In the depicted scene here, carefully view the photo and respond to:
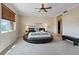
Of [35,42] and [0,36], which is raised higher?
[0,36]

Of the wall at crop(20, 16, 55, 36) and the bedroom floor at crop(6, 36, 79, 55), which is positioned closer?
the bedroom floor at crop(6, 36, 79, 55)

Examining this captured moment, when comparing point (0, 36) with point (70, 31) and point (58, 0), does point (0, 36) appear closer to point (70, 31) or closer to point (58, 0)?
point (58, 0)

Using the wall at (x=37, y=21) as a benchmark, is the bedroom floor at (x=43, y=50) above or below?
below

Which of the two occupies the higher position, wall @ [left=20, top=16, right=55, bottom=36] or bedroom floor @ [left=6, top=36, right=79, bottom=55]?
wall @ [left=20, top=16, right=55, bottom=36]

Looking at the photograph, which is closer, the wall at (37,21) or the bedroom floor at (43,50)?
the bedroom floor at (43,50)

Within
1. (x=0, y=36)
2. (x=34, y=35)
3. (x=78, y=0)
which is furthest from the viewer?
(x=34, y=35)

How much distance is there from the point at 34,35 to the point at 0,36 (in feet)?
10.7

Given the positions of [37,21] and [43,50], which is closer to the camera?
[43,50]

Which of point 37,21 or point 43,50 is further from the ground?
point 37,21

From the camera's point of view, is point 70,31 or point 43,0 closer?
point 43,0

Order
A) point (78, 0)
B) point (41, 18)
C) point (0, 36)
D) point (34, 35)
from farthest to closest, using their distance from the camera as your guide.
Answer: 1. point (41, 18)
2. point (34, 35)
3. point (0, 36)
4. point (78, 0)
